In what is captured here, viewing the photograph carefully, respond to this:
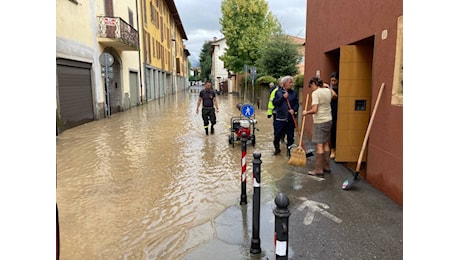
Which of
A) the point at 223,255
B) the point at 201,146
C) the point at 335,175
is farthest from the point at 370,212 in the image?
the point at 201,146

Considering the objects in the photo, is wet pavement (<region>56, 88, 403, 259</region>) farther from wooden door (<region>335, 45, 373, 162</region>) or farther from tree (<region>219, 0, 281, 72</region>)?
tree (<region>219, 0, 281, 72</region>)

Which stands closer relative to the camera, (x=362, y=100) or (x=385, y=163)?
(x=385, y=163)

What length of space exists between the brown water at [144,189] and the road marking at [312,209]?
38.9 inches

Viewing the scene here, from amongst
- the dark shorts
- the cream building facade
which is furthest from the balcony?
the dark shorts

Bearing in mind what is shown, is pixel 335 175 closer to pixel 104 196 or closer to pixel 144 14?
pixel 104 196

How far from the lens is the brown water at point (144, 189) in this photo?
359 centimetres

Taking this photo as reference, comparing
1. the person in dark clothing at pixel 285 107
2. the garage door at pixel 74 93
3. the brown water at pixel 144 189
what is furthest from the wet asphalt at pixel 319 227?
the garage door at pixel 74 93

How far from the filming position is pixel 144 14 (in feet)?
79.3

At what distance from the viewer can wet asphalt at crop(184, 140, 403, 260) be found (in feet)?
10.7

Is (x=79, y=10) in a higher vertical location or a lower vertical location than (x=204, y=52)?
lower

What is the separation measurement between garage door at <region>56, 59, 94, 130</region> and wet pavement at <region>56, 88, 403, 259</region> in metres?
4.09

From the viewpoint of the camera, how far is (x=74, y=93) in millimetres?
12094

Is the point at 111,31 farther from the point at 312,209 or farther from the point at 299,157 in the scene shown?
the point at 312,209
